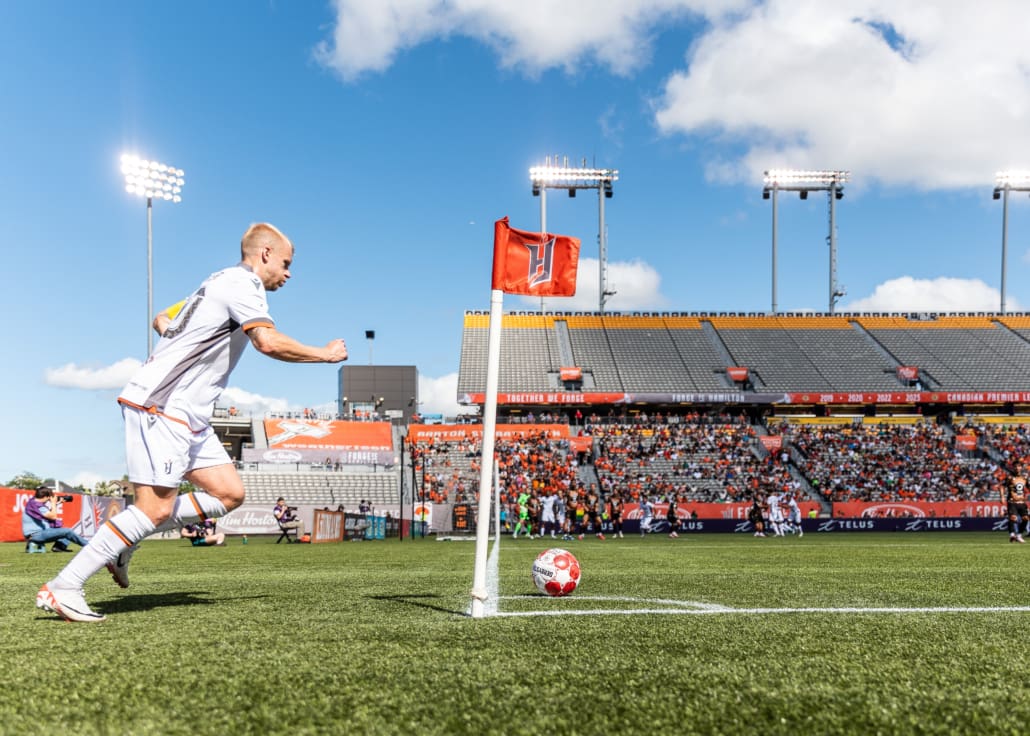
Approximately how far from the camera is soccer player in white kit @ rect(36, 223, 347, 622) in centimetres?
438

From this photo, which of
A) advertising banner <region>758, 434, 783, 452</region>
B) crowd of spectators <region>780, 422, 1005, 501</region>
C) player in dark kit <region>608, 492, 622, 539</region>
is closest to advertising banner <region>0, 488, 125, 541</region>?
player in dark kit <region>608, 492, 622, 539</region>

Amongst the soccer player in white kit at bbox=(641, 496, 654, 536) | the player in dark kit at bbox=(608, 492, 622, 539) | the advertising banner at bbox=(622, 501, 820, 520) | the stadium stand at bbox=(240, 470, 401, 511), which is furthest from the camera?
the stadium stand at bbox=(240, 470, 401, 511)

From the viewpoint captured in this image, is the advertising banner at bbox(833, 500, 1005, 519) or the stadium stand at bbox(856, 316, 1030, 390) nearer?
the advertising banner at bbox(833, 500, 1005, 519)

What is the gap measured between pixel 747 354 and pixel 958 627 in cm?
4976

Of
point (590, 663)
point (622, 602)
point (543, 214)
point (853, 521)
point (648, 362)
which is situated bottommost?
point (853, 521)

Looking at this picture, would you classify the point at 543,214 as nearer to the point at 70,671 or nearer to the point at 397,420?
the point at 397,420

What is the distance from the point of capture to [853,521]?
35156mm

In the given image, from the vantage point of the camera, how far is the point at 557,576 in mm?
5832

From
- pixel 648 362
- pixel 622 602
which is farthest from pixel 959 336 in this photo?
pixel 622 602

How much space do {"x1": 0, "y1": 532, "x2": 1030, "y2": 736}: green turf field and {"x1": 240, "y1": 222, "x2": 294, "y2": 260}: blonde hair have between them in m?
2.11

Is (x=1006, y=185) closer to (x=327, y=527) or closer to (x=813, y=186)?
(x=813, y=186)

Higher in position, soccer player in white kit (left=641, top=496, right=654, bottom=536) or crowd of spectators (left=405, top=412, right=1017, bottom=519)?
crowd of spectators (left=405, top=412, right=1017, bottom=519)

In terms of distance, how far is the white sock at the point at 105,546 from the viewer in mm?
4316

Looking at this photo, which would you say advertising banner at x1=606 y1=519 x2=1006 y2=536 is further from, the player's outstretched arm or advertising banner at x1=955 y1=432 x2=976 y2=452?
the player's outstretched arm
